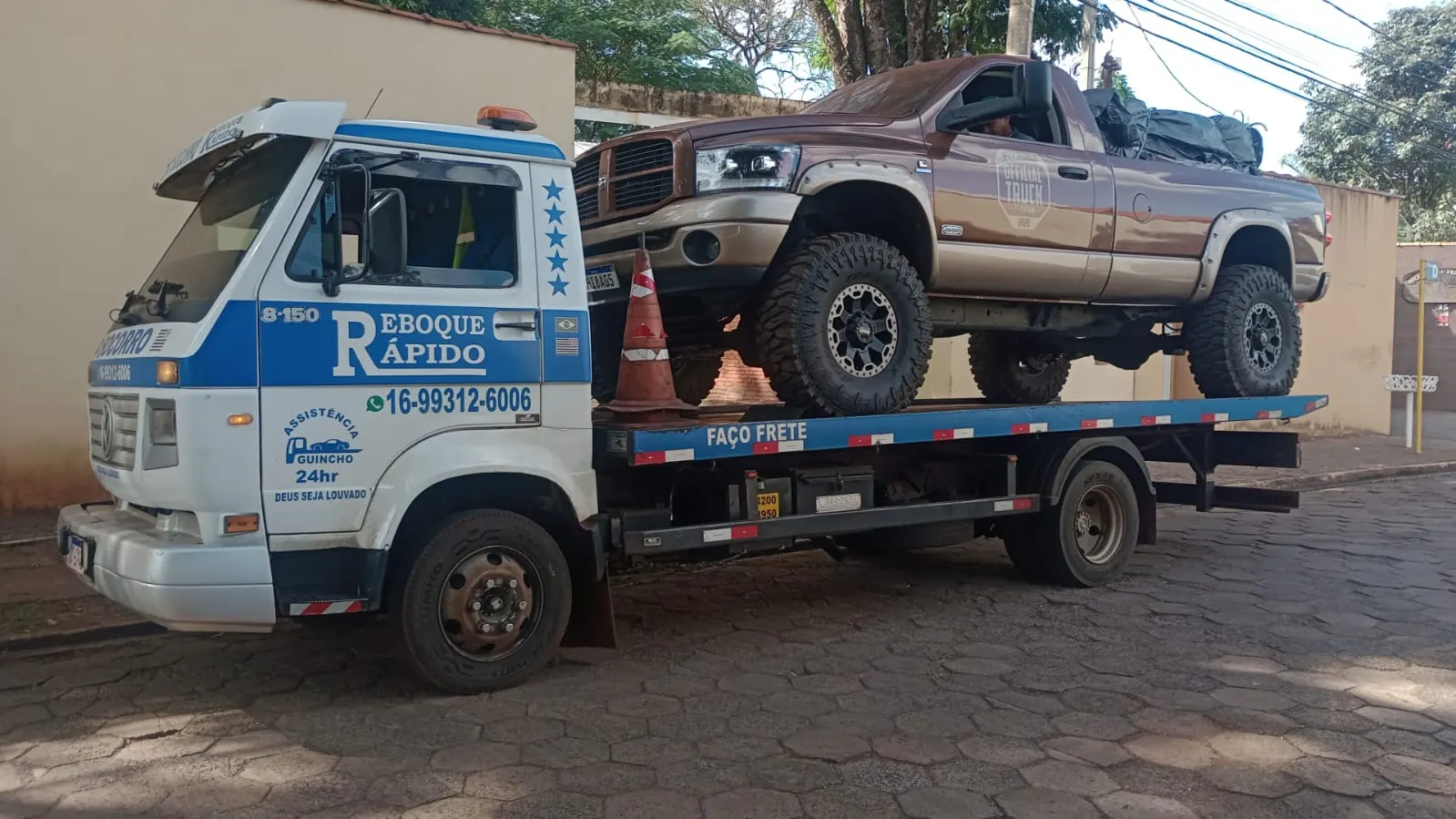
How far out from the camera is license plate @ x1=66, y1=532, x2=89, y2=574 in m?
4.37

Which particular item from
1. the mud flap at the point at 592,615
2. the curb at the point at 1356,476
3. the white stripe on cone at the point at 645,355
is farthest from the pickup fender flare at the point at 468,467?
the curb at the point at 1356,476

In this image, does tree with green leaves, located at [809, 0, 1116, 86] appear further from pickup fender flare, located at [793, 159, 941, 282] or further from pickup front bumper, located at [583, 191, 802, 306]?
pickup front bumper, located at [583, 191, 802, 306]

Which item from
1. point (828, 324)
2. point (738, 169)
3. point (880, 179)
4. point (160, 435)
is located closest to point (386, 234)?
point (160, 435)

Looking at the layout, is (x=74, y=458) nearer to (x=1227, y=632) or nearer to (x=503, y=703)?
(x=503, y=703)

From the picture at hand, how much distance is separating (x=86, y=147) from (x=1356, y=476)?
516 inches

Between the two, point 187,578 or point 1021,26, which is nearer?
point 187,578

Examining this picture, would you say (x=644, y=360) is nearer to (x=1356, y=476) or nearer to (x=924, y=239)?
(x=924, y=239)

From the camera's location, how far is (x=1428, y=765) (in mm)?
3908

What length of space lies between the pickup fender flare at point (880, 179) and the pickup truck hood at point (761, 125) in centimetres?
24

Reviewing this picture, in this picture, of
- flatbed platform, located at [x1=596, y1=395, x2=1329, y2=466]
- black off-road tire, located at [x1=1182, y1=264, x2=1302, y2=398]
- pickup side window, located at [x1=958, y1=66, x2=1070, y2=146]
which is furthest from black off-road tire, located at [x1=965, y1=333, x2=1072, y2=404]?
pickup side window, located at [x1=958, y1=66, x2=1070, y2=146]

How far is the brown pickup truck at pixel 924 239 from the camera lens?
5.30 meters

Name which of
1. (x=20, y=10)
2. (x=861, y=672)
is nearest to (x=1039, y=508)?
(x=861, y=672)

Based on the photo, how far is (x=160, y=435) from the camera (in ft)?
13.3

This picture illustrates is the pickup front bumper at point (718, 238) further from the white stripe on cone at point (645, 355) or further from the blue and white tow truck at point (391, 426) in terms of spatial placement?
the blue and white tow truck at point (391, 426)
